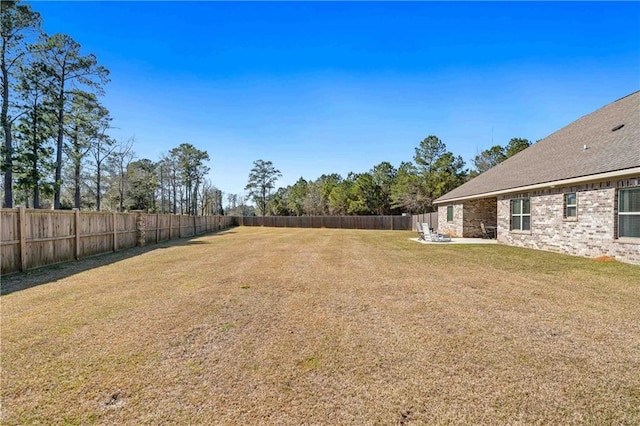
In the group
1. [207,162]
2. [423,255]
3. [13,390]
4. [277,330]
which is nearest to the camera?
[13,390]

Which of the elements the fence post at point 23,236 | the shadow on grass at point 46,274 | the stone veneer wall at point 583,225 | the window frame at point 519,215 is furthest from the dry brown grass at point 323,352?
the window frame at point 519,215

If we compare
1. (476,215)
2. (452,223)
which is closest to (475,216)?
(476,215)

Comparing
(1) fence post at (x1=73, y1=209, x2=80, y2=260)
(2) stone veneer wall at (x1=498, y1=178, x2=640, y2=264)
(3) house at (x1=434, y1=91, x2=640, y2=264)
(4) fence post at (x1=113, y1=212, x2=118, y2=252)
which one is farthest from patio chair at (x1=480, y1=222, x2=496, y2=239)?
(1) fence post at (x1=73, y1=209, x2=80, y2=260)

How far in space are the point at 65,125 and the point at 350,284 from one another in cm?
2191

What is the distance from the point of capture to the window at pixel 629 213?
7.60 meters

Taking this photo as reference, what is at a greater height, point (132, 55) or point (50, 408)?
point (132, 55)

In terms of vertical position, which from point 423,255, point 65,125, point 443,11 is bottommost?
point 423,255

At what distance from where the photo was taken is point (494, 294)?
519 cm

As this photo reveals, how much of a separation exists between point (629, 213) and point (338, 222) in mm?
26476

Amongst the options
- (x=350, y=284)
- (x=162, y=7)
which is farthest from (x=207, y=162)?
(x=350, y=284)

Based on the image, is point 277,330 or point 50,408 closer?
point 50,408

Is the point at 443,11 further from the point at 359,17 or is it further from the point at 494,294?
the point at 494,294

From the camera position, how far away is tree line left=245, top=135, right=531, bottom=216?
109 ft

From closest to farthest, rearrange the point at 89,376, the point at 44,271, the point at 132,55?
the point at 89,376, the point at 44,271, the point at 132,55
